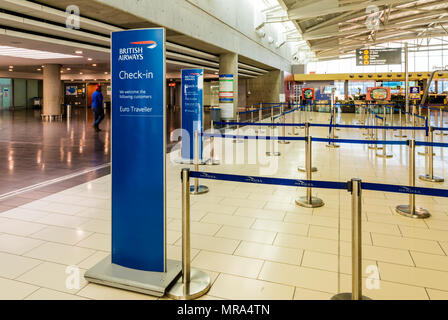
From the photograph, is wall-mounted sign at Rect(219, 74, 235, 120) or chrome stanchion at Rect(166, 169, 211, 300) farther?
wall-mounted sign at Rect(219, 74, 235, 120)

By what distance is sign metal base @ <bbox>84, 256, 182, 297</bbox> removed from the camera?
2.84m

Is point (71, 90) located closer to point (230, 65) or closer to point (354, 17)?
point (230, 65)

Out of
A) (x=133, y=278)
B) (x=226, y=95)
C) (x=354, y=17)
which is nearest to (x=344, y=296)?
(x=133, y=278)

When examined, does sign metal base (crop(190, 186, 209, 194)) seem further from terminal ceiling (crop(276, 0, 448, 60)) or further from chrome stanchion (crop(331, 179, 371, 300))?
terminal ceiling (crop(276, 0, 448, 60))

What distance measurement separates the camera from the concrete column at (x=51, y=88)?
22.8 m

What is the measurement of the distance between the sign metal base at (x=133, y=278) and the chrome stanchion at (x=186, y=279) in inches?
3.4

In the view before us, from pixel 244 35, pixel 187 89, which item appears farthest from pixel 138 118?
pixel 244 35

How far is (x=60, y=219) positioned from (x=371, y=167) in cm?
653

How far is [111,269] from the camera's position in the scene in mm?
3059

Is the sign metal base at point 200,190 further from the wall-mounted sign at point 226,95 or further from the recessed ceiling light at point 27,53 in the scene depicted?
the recessed ceiling light at point 27,53

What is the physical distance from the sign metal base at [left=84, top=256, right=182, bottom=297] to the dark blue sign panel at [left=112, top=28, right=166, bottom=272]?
0.24 ft

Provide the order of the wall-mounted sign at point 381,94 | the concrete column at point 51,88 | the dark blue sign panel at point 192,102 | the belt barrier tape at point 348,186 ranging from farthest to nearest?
the wall-mounted sign at point 381,94 < the concrete column at point 51,88 < the dark blue sign panel at point 192,102 < the belt barrier tape at point 348,186

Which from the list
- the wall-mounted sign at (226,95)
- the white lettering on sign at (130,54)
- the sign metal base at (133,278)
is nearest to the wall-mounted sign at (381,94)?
the wall-mounted sign at (226,95)

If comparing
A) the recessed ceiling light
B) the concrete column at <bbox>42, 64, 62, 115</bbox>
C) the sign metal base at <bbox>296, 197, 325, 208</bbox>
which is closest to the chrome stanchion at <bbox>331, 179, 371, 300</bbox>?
the sign metal base at <bbox>296, 197, 325, 208</bbox>
